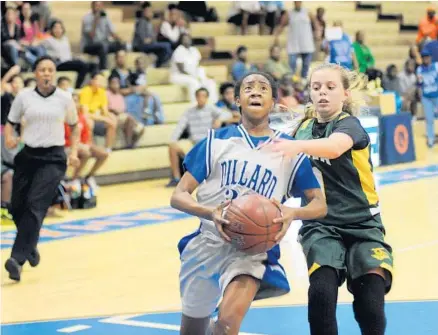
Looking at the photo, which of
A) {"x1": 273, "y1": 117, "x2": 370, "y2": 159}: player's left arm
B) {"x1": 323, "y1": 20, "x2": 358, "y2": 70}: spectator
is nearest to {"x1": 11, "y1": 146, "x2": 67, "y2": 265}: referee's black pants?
{"x1": 273, "y1": 117, "x2": 370, "y2": 159}: player's left arm

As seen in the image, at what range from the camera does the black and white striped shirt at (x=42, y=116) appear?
8.02 m

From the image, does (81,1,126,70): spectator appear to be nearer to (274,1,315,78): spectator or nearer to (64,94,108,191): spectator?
(64,94,108,191): spectator

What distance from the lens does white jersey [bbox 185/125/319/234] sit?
4.68 metres

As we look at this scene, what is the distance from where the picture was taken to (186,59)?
678 inches

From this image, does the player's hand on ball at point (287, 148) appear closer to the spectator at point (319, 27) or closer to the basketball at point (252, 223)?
A: the basketball at point (252, 223)

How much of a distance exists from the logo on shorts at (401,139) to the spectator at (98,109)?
205 inches

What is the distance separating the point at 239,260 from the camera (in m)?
4.62

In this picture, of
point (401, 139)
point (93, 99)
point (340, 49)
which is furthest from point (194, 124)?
point (340, 49)

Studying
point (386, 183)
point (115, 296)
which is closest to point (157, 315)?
point (115, 296)

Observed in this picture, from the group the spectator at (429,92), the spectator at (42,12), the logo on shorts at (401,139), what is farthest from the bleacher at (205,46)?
the logo on shorts at (401,139)

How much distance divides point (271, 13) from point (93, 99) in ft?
24.3

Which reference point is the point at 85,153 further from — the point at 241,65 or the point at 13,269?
the point at 241,65

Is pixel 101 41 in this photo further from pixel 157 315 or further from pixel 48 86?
pixel 157 315

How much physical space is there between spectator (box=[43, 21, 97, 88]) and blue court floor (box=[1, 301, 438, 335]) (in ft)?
31.0
